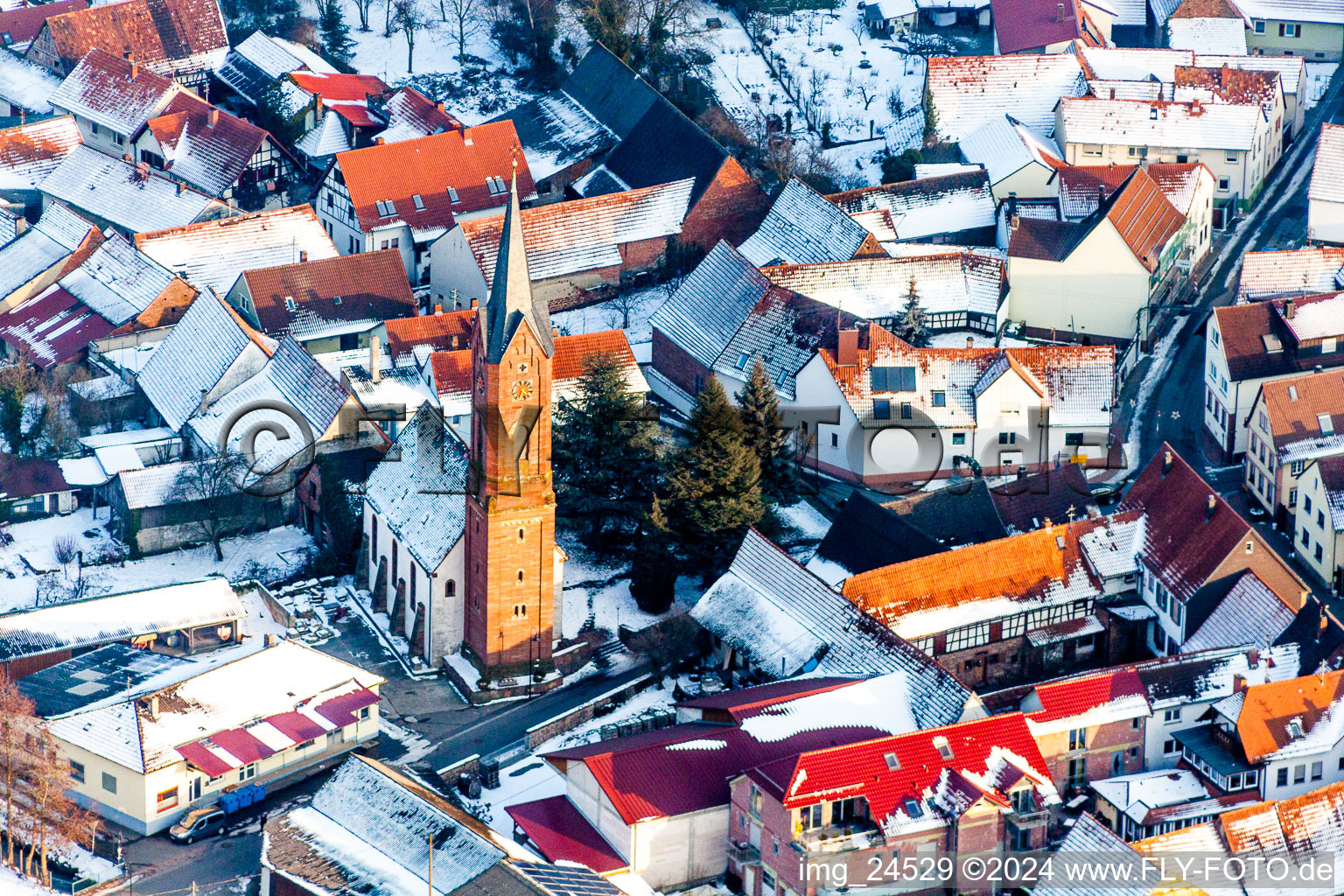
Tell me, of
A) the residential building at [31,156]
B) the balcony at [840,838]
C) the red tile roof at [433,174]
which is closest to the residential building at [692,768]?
the balcony at [840,838]

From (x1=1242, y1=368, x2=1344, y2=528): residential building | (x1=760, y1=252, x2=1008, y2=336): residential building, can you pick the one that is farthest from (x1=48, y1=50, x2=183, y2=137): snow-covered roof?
(x1=1242, y1=368, x2=1344, y2=528): residential building

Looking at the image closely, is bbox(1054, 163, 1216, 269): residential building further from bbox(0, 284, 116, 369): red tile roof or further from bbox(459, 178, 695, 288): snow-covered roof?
bbox(0, 284, 116, 369): red tile roof

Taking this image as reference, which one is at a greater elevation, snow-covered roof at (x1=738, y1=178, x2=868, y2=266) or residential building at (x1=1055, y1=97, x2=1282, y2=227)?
residential building at (x1=1055, y1=97, x2=1282, y2=227)

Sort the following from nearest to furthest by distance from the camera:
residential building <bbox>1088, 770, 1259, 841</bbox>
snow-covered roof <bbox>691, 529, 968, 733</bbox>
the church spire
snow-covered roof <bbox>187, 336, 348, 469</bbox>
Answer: residential building <bbox>1088, 770, 1259, 841</bbox> < snow-covered roof <bbox>691, 529, 968, 733</bbox> < the church spire < snow-covered roof <bbox>187, 336, 348, 469</bbox>

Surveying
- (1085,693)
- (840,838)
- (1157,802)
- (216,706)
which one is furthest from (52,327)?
(1157,802)

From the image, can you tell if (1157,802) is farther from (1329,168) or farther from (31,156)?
(31,156)

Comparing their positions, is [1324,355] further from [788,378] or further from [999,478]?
[788,378]

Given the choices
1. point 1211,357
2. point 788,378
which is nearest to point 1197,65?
point 1211,357
